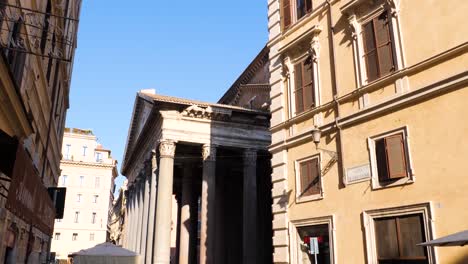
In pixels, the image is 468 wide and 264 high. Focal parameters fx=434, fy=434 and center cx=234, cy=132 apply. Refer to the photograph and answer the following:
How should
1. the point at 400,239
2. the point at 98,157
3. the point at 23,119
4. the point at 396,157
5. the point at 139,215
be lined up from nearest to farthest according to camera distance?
1. the point at 23,119
2. the point at 400,239
3. the point at 396,157
4. the point at 139,215
5. the point at 98,157

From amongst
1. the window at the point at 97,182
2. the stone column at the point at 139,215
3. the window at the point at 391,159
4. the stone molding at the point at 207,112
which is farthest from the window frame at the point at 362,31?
the window at the point at 97,182

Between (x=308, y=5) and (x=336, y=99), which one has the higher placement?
(x=308, y=5)

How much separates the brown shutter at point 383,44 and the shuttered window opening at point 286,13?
14.3ft

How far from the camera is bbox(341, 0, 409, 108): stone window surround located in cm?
1134

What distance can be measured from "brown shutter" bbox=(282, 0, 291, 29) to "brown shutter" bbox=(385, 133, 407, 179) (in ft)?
21.8

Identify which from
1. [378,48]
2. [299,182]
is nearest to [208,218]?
[299,182]

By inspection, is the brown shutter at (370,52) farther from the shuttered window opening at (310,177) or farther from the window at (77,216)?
the window at (77,216)

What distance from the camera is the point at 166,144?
24625 mm

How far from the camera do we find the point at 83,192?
6931cm

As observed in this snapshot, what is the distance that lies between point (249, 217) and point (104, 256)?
329 inches

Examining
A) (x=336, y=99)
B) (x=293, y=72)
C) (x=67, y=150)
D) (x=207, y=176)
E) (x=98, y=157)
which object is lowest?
(x=207, y=176)

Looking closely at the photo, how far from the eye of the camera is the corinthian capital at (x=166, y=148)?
24.6 m

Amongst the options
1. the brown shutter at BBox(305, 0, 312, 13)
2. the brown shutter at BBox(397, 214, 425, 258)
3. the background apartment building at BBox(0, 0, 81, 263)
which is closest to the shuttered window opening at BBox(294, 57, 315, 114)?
the brown shutter at BBox(305, 0, 312, 13)

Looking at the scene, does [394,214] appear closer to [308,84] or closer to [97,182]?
[308,84]
